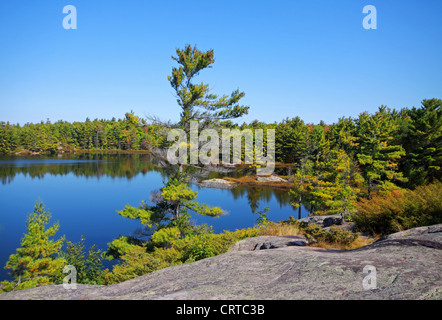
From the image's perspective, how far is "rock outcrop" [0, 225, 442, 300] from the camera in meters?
3.20

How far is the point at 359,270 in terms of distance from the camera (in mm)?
3740

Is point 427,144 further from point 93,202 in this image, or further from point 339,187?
point 93,202

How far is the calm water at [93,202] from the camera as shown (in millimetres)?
22812

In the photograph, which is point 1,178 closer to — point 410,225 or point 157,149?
point 157,149

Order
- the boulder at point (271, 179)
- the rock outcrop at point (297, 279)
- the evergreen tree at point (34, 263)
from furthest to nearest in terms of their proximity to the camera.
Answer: the boulder at point (271, 179) < the evergreen tree at point (34, 263) < the rock outcrop at point (297, 279)

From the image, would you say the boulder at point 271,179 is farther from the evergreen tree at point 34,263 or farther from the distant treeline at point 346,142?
the evergreen tree at point 34,263

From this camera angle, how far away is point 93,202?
32.8 meters

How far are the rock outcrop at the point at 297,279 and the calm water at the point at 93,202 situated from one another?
10.8 m

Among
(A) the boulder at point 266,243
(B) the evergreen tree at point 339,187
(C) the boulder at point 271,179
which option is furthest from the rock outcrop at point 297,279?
(C) the boulder at point 271,179

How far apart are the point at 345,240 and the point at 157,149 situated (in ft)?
35.8

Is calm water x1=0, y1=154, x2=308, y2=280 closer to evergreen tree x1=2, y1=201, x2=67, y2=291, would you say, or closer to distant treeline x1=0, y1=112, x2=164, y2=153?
evergreen tree x1=2, y1=201, x2=67, y2=291

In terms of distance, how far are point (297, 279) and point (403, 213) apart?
7.91 metres

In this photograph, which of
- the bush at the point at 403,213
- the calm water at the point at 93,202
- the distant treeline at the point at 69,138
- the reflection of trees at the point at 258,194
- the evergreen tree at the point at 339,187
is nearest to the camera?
the bush at the point at 403,213
